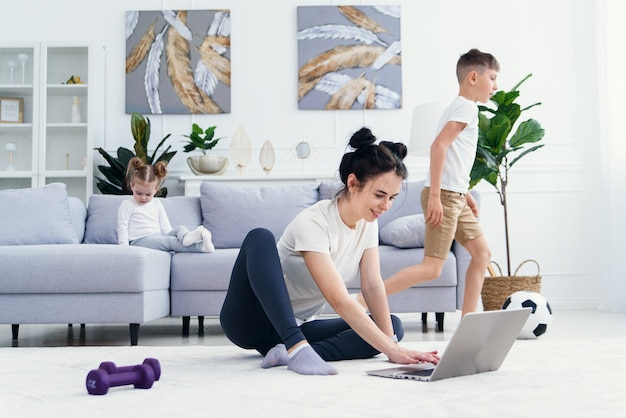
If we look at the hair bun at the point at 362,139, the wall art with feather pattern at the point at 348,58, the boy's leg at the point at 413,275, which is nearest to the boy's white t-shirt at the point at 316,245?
the hair bun at the point at 362,139

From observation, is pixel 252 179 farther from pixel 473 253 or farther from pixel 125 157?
pixel 473 253

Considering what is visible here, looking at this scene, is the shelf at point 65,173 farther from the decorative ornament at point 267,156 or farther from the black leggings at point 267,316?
the black leggings at point 267,316

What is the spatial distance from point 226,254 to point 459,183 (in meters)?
1.18

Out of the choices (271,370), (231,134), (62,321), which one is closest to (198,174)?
(231,134)

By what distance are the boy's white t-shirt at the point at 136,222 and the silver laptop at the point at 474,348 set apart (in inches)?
89.2

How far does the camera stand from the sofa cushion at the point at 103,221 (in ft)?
13.4

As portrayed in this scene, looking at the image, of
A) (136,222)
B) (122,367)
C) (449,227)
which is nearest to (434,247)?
(449,227)

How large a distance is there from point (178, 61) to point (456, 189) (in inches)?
113

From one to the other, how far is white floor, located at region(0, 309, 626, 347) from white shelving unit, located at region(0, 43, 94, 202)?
4.18ft

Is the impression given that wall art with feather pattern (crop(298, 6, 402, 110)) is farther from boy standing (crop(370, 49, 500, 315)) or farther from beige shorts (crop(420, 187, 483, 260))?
beige shorts (crop(420, 187, 483, 260))

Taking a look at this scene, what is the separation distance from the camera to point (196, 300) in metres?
3.40

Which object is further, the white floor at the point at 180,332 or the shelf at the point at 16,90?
the shelf at the point at 16,90

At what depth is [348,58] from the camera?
516cm

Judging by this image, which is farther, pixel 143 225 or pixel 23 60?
pixel 23 60
